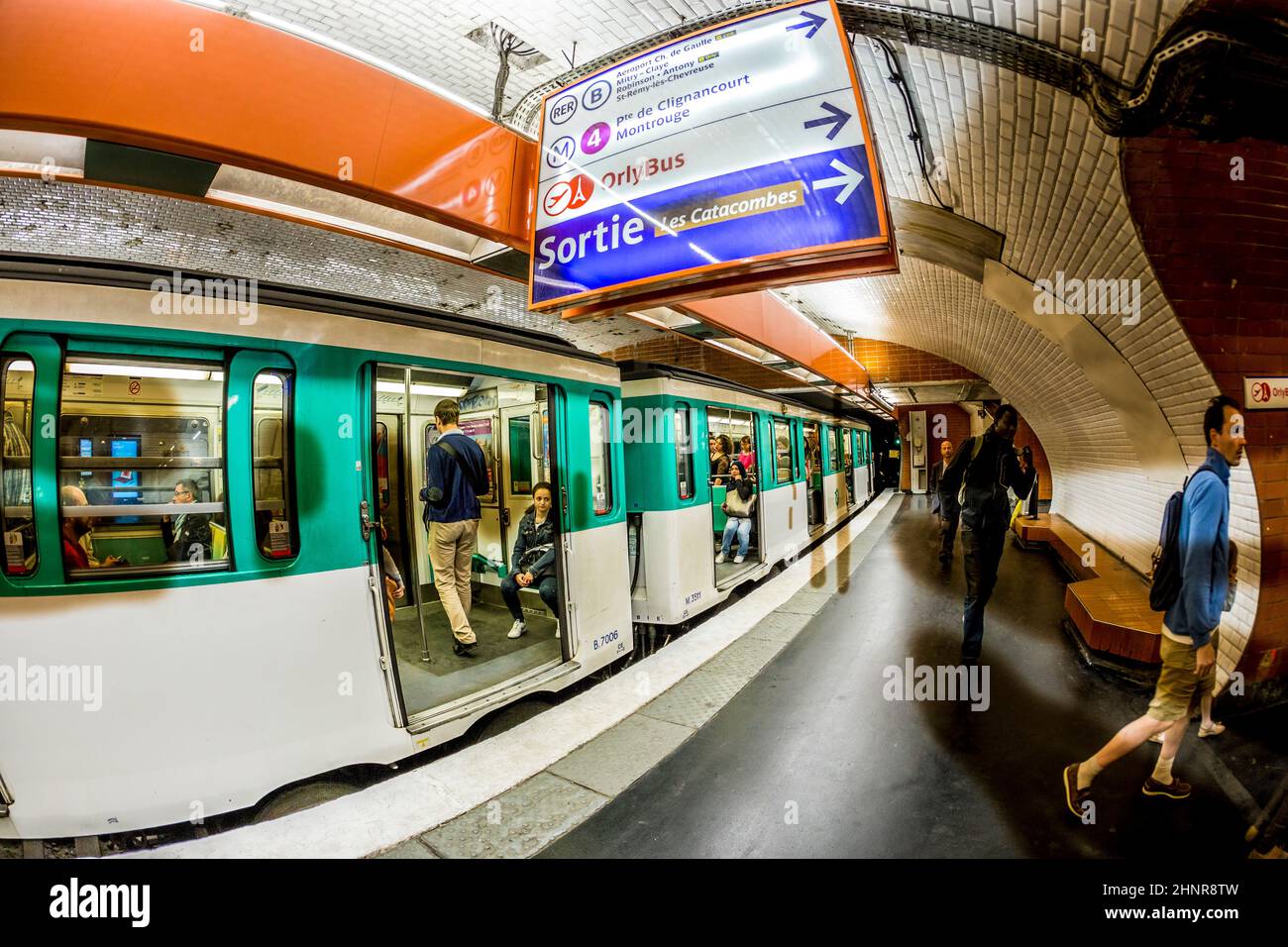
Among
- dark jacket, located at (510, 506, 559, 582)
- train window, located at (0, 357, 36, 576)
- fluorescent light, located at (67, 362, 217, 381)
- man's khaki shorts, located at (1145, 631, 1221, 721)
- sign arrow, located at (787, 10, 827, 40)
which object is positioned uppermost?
sign arrow, located at (787, 10, 827, 40)

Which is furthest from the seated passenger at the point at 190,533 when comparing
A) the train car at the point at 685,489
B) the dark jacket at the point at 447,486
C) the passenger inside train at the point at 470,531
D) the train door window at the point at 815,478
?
the train door window at the point at 815,478

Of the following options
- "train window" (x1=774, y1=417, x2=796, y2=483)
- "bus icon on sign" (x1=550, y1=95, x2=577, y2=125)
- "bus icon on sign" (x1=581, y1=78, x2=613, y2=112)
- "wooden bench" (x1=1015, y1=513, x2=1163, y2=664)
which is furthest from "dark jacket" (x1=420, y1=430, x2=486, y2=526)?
"train window" (x1=774, y1=417, x2=796, y2=483)

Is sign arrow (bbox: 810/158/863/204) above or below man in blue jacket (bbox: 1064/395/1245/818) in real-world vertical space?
above

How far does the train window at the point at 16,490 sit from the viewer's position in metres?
2.11

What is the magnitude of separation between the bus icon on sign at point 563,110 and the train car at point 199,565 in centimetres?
134

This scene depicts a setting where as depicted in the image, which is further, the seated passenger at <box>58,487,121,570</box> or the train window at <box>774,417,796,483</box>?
the train window at <box>774,417,796,483</box>

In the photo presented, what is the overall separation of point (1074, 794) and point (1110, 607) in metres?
2.57

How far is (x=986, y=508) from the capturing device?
12.4ft

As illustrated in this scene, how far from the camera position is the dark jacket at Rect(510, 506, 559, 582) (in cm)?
440

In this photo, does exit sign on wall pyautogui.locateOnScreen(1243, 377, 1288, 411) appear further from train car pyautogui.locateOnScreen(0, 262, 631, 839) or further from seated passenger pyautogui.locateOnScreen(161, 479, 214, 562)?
seated passenger pyautogui.locateOnScreen(161, 479, 214, 562)

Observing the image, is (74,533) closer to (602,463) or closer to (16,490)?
(16,490)

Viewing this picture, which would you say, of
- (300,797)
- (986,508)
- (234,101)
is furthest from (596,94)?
(300,797)

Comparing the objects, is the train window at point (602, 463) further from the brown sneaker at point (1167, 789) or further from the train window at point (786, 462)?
the train window at point (786, 462)
